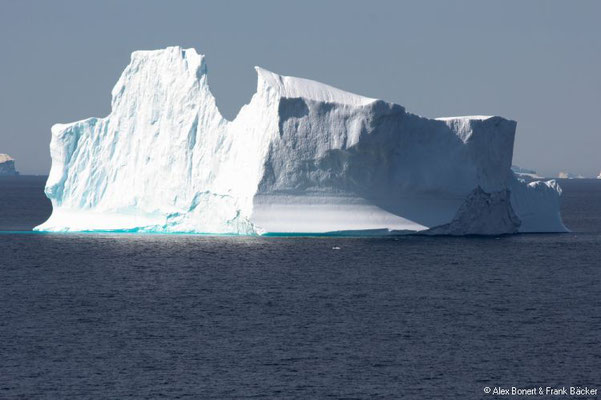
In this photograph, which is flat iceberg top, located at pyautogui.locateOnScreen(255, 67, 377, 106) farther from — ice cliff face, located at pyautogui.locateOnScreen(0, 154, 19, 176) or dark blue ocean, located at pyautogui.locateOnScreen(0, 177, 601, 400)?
ice cliff face, located at pyautogui.locateOnScreen(0, 154, 19, 176)

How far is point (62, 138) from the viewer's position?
4434cm

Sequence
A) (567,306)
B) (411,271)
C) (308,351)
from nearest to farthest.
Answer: (308,351) < (567,306) < (411,271)

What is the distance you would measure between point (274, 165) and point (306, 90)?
3141 mm

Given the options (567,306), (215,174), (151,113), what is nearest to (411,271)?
(567,306)

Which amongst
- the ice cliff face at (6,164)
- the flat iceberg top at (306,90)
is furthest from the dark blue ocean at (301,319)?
the ice cliff face at (6,164)

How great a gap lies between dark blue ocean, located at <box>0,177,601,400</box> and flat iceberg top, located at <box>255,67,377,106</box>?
5.71 meters

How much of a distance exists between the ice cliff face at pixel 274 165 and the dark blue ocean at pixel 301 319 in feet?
4.68

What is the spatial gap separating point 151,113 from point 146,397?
25423 millimetres

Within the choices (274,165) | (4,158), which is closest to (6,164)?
(4,158)

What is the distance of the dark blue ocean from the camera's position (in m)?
20.3

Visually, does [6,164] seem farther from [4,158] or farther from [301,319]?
[301,319]

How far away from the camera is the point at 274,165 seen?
39344mm

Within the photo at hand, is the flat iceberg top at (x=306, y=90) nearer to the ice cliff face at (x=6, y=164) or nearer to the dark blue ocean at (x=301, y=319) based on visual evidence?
the dark blue ocean at (x=301, y=319)

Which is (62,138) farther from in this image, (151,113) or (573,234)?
(573,234)
